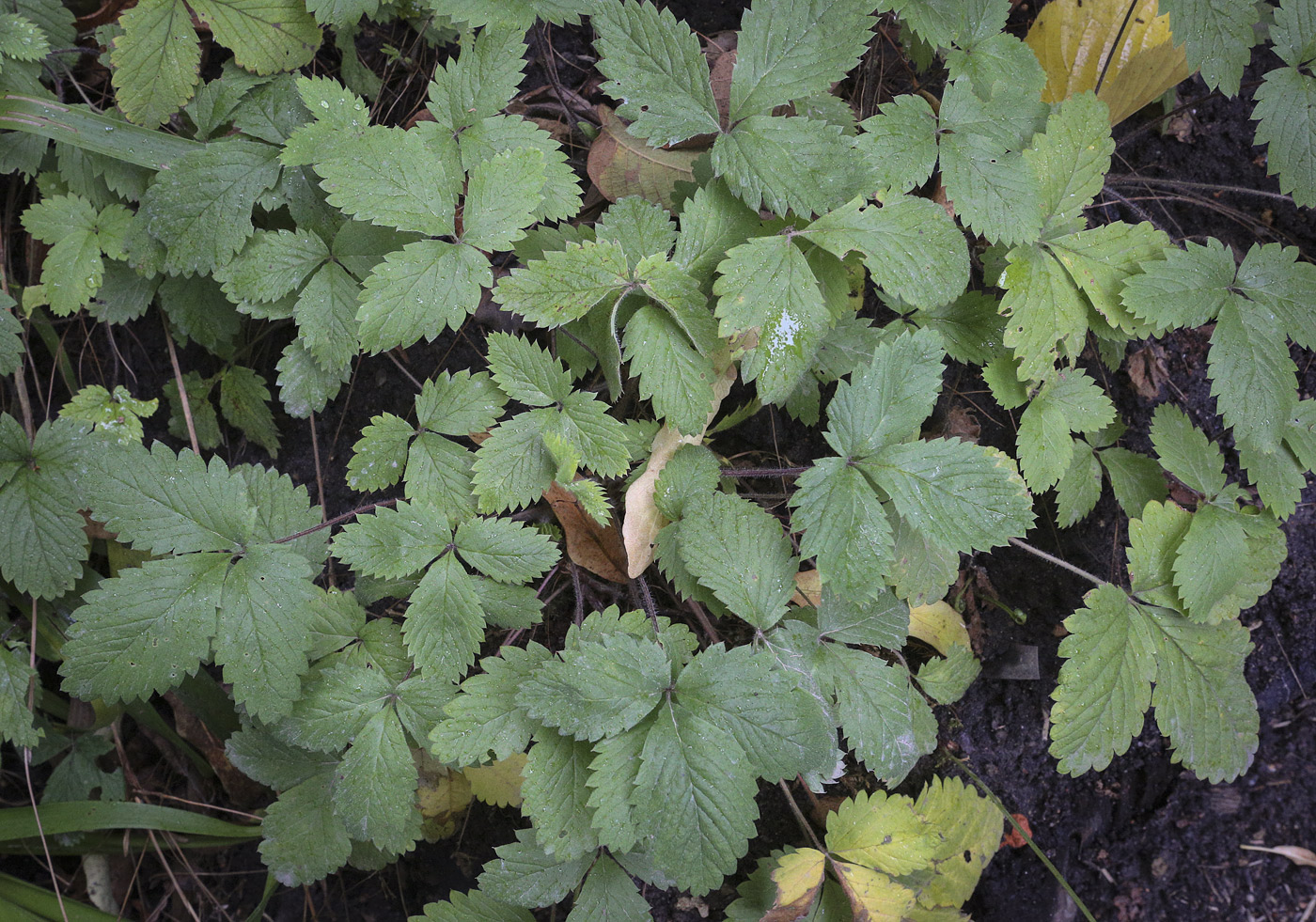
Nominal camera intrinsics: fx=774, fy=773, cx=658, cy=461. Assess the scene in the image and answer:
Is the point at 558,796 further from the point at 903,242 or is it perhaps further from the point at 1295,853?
the point at 1295,853

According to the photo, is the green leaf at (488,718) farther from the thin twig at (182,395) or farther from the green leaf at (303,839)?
the thin twig at (182,395)

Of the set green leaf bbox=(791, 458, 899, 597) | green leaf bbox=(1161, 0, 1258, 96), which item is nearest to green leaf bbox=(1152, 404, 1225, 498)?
green leaf bbox=(1161, 0, 1258, 96)

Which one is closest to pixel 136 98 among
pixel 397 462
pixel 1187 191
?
pixel 397 462

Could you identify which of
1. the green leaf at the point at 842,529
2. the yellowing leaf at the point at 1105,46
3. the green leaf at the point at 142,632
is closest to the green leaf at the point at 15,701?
the green leaf at the point at 142,632

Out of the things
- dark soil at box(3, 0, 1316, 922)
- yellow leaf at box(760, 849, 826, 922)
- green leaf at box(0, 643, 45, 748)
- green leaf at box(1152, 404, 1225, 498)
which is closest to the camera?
yellow leaf at box(760, 849, 826, 922)

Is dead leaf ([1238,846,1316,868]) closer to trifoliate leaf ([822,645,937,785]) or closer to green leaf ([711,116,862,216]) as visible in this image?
trifoliate leaf ([822,645,937,785])

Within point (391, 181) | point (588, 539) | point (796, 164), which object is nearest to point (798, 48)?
point (796, 164)
